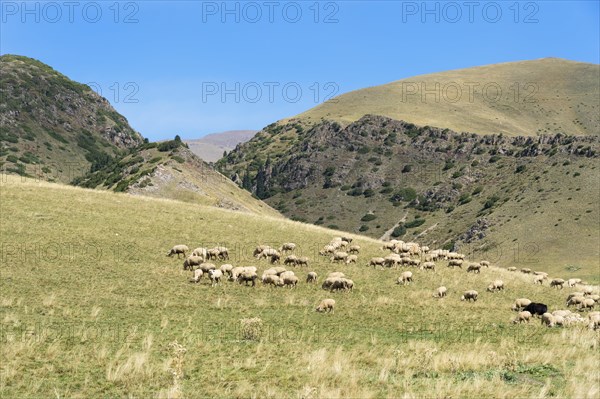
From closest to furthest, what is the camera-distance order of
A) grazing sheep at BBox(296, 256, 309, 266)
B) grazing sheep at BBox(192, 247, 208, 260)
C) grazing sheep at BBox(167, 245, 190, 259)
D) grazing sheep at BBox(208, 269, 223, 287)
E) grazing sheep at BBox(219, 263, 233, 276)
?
grazing sheep at BBox(208, 269, 223, 287), grazing sheep at BBox(219, 263, 233, 276), grazing sheep at BBox(192, 247, 208, 260), grazing sheep at BBox(167, 245, 190, 259), grazing sheep at BBox(296, 256, 309, 266)

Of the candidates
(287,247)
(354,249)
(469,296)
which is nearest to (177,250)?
(287,247)

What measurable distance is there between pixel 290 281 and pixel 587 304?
58.0 ft

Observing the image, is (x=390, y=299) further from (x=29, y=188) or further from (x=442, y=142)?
(x=442, y=142)

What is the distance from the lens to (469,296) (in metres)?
29.5

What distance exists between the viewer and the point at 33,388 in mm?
13328

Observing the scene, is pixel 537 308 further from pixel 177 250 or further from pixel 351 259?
pixel 177 250

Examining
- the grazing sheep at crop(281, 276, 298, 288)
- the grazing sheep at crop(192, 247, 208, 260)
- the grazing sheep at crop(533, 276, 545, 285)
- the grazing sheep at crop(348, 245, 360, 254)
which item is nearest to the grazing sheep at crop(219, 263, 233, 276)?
the grazing sheep at crop(192, 247, 208, 260)

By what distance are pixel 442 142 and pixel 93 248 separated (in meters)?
150

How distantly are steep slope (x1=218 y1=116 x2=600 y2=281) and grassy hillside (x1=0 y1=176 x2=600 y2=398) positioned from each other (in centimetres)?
4272

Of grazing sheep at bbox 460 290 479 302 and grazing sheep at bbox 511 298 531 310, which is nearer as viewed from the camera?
grazing sheep at bbox 511 298 531 310

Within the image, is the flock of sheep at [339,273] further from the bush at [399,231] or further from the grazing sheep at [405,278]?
the bush at [399,231]

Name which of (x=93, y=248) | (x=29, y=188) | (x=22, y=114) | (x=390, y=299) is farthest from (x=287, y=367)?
(x=22, y=114)

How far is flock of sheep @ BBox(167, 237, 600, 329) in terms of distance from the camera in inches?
1014

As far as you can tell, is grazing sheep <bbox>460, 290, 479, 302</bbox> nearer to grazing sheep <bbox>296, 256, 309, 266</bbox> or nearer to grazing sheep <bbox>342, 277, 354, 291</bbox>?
grazing sheep <bbox>342, 277, 354, 291</bbox>
